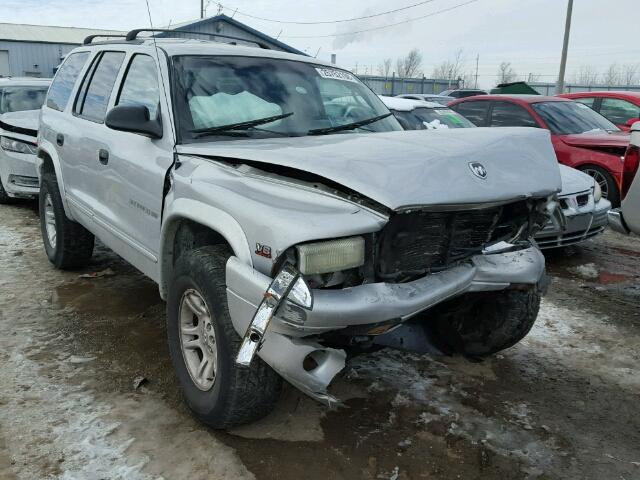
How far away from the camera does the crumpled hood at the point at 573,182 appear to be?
583 centimetres

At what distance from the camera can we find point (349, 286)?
2.50m

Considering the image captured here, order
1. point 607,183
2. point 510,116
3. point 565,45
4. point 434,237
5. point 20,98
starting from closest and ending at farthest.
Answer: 1. point 434,237
2. point 607,183
3. point 510,116
4. point 20,98
5. point 565,45

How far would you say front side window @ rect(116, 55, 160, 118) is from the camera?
3613 millimetres

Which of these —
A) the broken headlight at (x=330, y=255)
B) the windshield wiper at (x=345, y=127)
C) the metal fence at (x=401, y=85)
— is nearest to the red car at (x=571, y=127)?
the windshield wiper at (x=345, y=127)

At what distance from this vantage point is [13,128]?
7.68m

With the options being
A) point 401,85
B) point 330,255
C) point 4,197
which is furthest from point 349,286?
point 401,85

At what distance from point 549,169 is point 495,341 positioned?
118 centimetres

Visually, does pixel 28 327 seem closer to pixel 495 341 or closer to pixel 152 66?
pixel 152 66

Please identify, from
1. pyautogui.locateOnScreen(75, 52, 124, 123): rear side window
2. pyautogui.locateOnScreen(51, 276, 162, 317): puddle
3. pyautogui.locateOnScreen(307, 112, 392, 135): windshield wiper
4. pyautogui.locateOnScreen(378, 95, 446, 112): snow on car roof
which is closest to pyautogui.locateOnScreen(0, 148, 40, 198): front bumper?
pyautogui.locateOnScreen(51, 276, 162, 317): puddle

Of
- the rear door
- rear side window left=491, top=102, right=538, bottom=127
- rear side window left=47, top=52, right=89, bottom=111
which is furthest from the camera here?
rear side window left=491, top=102, right=538, bottom=127

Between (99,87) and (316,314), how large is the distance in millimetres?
3107

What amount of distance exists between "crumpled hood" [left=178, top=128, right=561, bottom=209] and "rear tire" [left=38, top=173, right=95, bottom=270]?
8.18 feet

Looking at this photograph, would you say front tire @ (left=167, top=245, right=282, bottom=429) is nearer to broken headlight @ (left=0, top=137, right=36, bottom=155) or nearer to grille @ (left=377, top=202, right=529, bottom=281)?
grille @ (left=377, top=202, right=529, bottom=281)

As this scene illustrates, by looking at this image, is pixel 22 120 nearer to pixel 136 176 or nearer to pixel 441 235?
pixel 136 176
